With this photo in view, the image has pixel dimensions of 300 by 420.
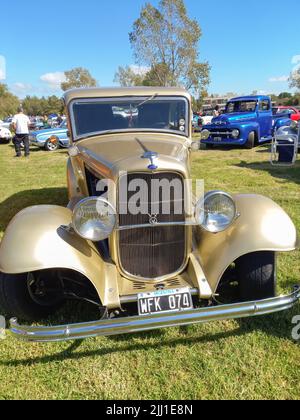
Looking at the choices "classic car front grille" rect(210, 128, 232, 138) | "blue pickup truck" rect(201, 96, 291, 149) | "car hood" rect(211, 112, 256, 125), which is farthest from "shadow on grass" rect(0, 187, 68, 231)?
"car hood" rect(211, 112, 256, 125)

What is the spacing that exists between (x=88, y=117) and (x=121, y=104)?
1.33 feet

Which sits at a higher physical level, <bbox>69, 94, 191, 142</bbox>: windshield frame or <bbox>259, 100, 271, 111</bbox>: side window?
<bbox>69, 94, 191, 142</bbox>: windshield frame

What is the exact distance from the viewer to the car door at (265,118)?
42.8 feet

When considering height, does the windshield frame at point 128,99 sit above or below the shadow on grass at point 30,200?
above

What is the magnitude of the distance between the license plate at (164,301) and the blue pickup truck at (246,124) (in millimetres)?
10582

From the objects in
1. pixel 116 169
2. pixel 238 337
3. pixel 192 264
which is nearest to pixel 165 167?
pixel 116 169

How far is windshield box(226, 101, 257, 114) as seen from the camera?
13.2 m

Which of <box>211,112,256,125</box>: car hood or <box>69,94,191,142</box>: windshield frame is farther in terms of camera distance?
<box>211,112,256,125</box>: car hood

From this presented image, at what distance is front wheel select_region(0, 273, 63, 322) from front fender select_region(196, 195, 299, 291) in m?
1.26

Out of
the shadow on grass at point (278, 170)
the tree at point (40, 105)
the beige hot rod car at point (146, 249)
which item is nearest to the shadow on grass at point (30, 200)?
the beige hot rod car at point (146, 249)

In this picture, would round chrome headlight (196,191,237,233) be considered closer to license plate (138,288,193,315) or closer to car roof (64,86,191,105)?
license plate (138,288,193,315)

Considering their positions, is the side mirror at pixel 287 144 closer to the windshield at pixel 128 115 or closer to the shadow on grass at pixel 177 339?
the windshield at pixel 128 115

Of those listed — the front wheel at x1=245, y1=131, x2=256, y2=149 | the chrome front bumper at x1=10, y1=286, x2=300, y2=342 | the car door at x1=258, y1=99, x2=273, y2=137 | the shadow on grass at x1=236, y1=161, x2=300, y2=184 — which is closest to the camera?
the chrome front bumper at x1=10, y1=286, x2=300, y2=342

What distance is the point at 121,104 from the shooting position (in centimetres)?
381
